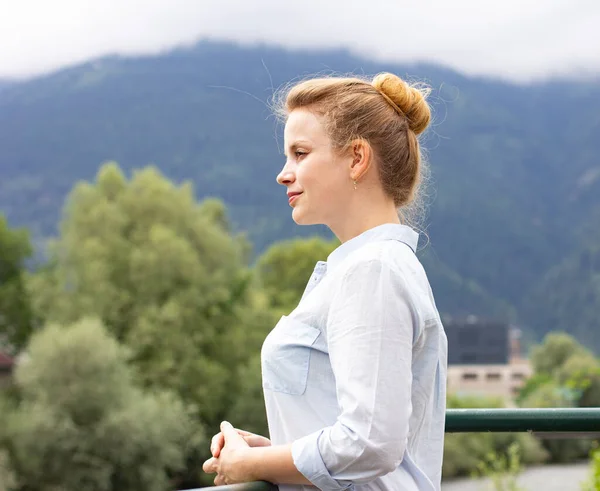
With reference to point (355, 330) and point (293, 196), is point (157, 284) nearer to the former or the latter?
point (293, 196)

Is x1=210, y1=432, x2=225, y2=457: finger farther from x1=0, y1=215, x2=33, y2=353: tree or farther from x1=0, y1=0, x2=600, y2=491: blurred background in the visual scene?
x1=0, y1=215, x2=33, y2=353: tree

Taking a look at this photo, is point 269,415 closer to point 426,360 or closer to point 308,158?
point 426,360

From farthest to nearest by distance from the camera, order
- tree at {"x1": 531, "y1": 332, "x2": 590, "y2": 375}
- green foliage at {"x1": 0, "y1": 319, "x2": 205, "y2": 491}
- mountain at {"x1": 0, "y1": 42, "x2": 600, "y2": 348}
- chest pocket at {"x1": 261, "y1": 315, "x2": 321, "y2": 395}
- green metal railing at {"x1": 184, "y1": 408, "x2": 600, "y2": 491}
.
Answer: mountain at {"x1": 0, "y1": 42, "x2": 600, "y2": 348}, tree at {"x1": 531, "y1": 332, "x2": 590, "y2": 375}, green foliage at {"x1": 0, "y1": 319, "x2": 205, "y2": 491}, green metal railing at {"x1": 184, "y1": 408, "x2": 600, "y2": 491}, chest pocket at {"x1": 261, "y1": 315, "x2": 321, "y2": 395}

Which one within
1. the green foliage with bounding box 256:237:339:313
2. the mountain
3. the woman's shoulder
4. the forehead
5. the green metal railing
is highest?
the mountain

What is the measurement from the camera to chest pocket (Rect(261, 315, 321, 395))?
1492 millimetres

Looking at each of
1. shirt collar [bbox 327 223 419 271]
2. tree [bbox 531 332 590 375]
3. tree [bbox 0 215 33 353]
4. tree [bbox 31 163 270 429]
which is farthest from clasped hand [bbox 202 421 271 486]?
tree [bbox 531 332 590 375]

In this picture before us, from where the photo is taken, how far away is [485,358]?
273 ft

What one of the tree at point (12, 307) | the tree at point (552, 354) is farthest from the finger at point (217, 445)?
the tree at point (552, 354)

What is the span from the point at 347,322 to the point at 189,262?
31.0 metres

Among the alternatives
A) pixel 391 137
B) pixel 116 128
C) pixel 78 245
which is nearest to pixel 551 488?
pixel 78 245

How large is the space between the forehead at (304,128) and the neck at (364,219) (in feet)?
0.45

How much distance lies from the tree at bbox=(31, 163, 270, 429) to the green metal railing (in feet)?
95.3

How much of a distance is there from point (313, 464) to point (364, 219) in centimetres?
43

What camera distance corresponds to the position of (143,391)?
102ft
